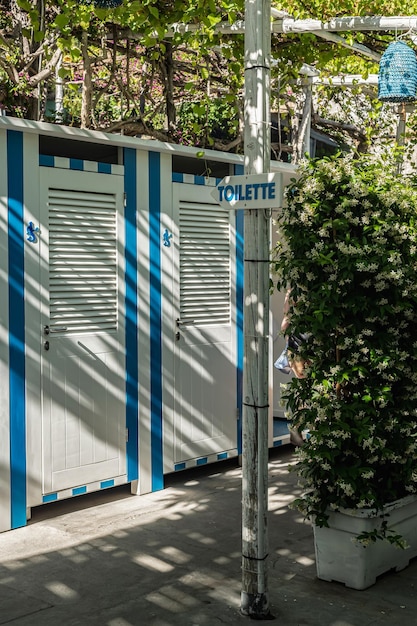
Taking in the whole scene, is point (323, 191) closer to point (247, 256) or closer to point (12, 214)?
point (247, 256)

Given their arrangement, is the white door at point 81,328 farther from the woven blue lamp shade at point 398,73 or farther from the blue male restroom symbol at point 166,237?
the woven blue lamp shade at point 398,73

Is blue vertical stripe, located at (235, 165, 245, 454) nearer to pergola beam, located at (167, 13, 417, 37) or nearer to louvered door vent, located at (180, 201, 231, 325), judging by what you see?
louvered door vent, located at (180, 201, 231, 325)

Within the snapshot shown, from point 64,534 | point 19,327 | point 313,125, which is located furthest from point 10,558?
point 313,125

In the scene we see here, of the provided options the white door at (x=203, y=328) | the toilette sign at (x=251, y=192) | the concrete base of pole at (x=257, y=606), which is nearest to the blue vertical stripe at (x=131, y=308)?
the white door at (x=203, y=328)

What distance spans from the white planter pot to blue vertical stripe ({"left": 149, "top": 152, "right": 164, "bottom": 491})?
6.91ft

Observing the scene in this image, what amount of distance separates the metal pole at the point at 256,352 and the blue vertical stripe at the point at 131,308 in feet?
7.40

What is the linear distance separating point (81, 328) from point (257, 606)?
2568 millimetres

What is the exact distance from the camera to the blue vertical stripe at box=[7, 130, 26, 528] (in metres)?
5.73

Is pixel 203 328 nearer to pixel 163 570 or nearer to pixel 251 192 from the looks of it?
pixel 163 570

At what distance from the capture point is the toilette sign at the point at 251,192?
13.8 feet

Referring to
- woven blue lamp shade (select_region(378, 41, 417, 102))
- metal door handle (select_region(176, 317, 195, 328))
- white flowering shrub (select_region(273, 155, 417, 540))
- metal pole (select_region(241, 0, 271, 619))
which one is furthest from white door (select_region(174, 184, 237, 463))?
metal pole (select_region(241, 0, 271, 619))

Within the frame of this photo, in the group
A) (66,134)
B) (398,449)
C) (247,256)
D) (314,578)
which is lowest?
(314,578)

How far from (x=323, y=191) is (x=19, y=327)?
2234 mm

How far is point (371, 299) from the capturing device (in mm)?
4797
